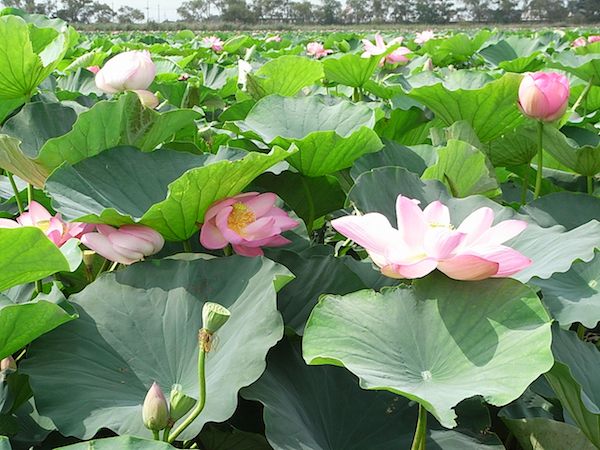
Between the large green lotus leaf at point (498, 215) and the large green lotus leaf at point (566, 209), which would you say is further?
the large green lotus leaf at point (566, 209)

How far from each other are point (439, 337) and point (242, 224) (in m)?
0.26

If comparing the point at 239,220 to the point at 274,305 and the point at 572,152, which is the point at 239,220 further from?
the point at 572,152

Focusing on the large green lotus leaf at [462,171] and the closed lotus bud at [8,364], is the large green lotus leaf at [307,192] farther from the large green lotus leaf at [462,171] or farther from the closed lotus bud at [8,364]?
the closed lotus bud at [8,364]

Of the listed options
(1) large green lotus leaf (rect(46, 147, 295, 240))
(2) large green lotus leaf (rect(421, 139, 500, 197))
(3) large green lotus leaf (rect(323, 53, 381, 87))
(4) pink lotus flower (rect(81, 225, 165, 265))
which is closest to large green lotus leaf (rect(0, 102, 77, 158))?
(1) large green lotus leaf (rect(46, 147, 295, 240))

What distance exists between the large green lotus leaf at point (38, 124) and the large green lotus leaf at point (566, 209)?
701 mm

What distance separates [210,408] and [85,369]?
0.14 m

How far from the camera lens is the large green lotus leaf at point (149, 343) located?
61 cm

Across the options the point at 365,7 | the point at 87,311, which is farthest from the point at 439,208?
the point at 365,7

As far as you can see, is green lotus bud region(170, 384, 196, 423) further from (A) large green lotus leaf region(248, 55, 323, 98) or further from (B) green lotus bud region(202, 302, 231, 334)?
(A) large green lotus leaf region(248, 55, 323, 98)

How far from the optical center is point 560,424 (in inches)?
25.4

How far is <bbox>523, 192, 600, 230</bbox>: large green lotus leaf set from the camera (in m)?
1.03

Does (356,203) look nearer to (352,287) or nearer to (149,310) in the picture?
(352,287)

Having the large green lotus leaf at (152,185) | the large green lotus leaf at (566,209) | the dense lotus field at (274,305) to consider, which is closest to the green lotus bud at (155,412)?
the dense lotus field at (274,305)

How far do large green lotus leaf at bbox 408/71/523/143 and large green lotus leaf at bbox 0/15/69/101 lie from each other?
615mm
